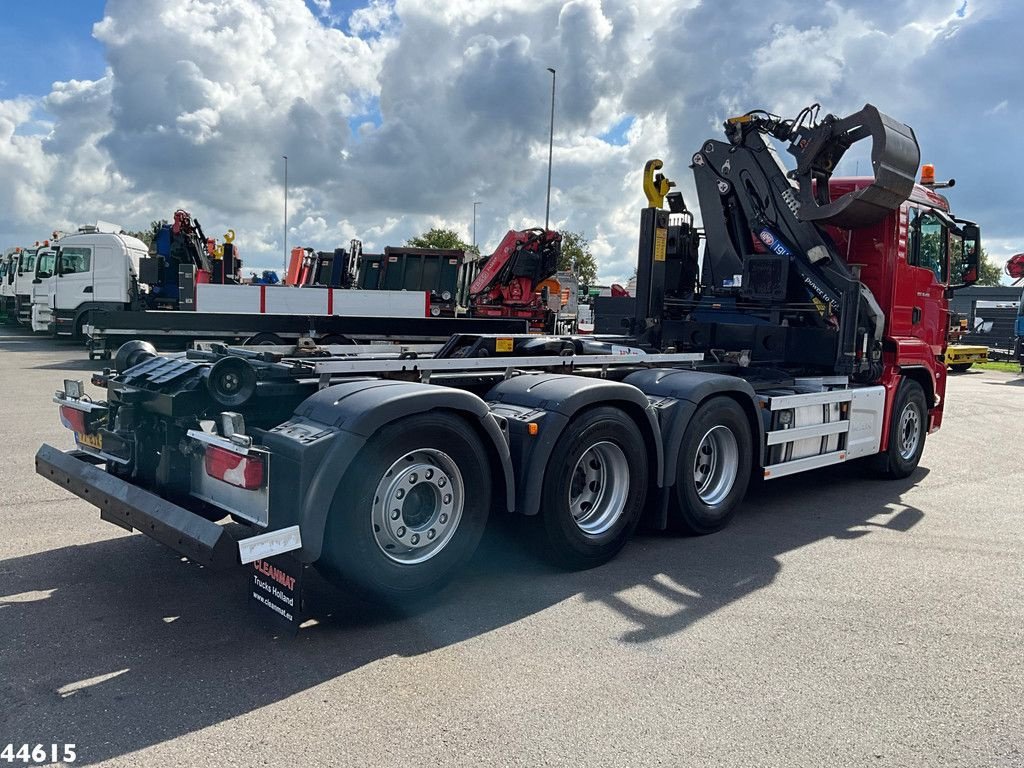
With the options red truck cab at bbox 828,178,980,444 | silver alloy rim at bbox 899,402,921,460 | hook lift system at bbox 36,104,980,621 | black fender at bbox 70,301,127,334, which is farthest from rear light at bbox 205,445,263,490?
black fender at bbox 70,301,127,334

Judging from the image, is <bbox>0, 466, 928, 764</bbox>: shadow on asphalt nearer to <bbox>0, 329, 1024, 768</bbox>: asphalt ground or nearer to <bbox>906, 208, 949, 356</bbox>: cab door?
<bbox>0, 329, 1024, 768</bbox>: asphalt ground

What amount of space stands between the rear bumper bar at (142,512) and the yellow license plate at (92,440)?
0.35ft

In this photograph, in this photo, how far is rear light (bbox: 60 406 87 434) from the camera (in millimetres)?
5164

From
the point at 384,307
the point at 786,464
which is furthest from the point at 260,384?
the point at 384,307

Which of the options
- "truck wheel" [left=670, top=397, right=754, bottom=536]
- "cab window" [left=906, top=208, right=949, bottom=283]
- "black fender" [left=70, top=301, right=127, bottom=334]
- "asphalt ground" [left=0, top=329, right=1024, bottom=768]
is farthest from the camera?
"black fender" [left=70, top=301, right=127, bottom=334]

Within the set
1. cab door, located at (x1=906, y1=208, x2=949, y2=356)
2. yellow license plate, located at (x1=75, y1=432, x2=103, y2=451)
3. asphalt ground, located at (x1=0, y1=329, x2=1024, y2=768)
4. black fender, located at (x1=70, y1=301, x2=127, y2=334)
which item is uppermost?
Result: cab door, located at (x1=906, y1=208, x2=949, y2=356)

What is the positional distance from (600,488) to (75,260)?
21857 millimetres

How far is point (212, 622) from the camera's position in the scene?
4.19 meters

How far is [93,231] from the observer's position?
23297mm

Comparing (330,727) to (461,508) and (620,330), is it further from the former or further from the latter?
(620,330)

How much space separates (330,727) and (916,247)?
7.32 metres

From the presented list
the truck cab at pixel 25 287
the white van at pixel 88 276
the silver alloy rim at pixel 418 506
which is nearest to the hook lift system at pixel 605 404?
the silver alloy rim at pixel 418 506

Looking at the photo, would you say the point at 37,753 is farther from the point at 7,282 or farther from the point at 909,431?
the point at 7,282

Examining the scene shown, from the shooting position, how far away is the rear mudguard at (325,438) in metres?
3.77
